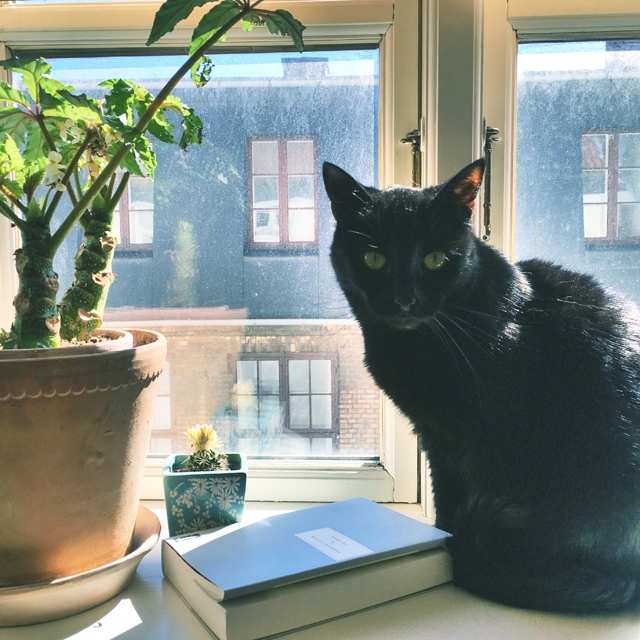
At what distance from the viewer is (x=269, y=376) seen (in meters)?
1.07

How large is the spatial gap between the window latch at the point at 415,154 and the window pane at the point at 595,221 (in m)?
0.35

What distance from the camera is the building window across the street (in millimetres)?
1007

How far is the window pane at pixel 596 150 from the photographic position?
1009mm

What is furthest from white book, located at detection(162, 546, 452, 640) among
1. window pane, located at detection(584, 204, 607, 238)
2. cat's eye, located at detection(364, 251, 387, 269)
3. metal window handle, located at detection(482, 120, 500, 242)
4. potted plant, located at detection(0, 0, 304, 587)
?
window pane, located at detection(584, 204, 607, 238)

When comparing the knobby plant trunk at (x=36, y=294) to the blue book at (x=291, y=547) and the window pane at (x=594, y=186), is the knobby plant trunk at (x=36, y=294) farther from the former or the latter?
the window pane at (x=594, y=186)

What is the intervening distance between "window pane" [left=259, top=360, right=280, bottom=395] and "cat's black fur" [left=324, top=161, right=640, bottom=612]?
0.29 m

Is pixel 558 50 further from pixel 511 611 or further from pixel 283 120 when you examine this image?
pixel 511 611

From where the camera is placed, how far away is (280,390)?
1069 millimetres

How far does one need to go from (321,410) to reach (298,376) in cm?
9

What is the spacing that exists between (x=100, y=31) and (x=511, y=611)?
121cm

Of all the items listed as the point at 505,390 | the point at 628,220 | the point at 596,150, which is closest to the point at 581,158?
the point at 596,150

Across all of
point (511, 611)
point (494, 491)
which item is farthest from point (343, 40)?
point (511, 611)

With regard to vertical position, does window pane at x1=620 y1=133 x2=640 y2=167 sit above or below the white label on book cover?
above

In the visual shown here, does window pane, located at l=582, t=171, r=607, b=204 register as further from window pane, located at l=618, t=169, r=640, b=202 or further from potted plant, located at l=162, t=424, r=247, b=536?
potted plant, located at l=162, t=424, r=247, b=536
